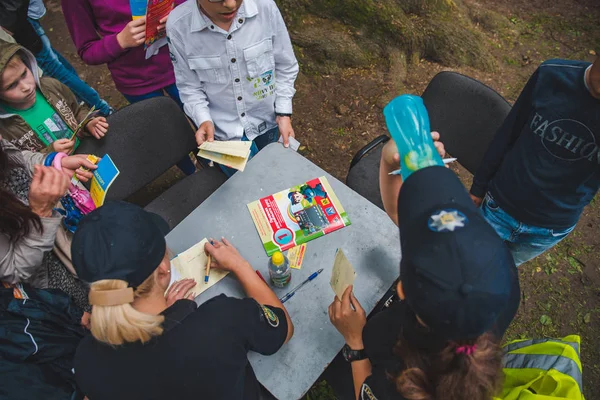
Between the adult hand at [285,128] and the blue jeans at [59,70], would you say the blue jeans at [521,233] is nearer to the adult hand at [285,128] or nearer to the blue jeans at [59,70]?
the adult hand at [285,128]

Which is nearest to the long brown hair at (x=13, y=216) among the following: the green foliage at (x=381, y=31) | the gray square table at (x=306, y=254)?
the gray square table at (x=306, y=254)

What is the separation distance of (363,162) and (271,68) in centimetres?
93

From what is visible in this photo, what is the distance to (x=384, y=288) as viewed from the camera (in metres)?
1.80

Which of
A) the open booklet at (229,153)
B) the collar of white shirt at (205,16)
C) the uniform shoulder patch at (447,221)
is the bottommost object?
the open booklet at (229,153)

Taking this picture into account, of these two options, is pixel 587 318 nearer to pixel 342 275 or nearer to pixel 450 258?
pixel 342 275

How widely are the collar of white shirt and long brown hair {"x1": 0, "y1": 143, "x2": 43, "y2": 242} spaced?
1111mm

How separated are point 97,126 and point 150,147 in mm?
313

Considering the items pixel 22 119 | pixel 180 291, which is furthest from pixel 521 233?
pixel 22 119

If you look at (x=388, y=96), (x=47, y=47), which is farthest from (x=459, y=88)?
(x=47, y=47)

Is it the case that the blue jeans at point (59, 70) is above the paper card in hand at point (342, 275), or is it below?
above

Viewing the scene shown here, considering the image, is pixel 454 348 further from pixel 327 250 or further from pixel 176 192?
pixel 176 192

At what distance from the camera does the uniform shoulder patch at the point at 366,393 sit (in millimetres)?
1422

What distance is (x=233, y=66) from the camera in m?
2.20

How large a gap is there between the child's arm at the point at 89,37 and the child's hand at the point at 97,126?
0.47m
